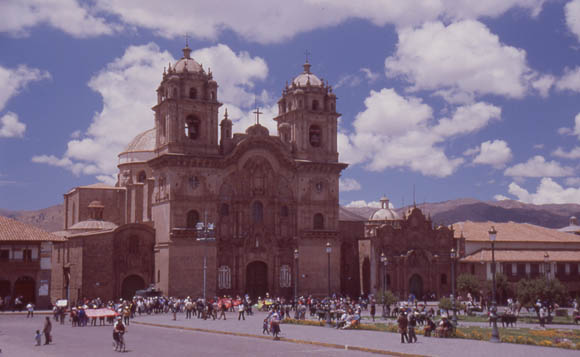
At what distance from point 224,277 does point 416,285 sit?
67.9ft

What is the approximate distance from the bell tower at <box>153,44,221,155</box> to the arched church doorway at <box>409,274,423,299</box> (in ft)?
79.6

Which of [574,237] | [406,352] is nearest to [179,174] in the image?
[406,352]

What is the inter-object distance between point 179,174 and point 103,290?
11969 millimetres

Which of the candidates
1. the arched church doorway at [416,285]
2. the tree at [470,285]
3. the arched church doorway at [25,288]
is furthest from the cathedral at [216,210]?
the tree at [470,285]

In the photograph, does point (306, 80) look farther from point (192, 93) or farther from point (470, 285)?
point (470, 285)

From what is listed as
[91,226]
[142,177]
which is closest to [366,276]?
[142,177]

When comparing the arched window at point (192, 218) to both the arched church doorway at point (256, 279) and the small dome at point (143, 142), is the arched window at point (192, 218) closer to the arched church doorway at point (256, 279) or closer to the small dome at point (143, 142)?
the arched church doorway at point (256, 279)

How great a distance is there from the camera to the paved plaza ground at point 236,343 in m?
27.7

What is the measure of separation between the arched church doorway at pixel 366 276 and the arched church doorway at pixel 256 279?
11761mm

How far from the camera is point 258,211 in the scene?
69.1 meters

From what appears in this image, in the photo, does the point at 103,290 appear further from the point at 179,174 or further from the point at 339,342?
the point at 339,342

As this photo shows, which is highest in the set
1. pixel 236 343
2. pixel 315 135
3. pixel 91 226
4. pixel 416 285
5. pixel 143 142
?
pixel 143 142

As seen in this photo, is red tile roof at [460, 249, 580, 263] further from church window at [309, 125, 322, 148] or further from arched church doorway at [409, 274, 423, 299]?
church window at [309, 125, 322, 148]

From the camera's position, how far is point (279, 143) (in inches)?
2736
